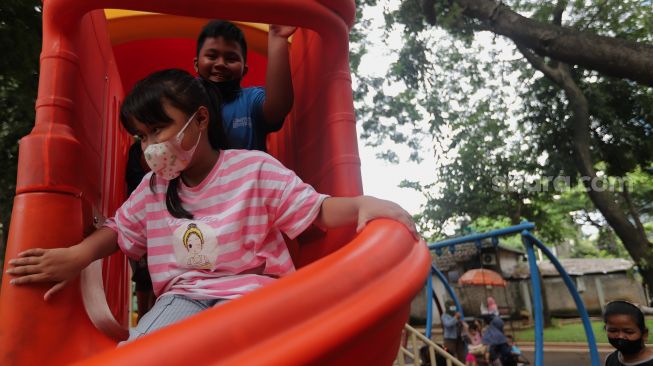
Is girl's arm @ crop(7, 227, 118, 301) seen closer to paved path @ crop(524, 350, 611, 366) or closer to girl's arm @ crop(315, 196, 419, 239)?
girl's arm @ crop(315, 196, 419, 239)

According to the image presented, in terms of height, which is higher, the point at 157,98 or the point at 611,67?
the point at 611,67

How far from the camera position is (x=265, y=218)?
4.08ft

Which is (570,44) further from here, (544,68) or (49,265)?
(49,265)

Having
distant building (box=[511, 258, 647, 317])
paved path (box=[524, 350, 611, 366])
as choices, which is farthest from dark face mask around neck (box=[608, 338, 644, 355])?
distant building (box=[511, 258, 647, 317])

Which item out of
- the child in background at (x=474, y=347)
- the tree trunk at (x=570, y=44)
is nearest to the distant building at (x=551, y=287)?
the child in background at (x=474, y=347)

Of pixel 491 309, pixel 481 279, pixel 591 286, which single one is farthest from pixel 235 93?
pixel 591 286

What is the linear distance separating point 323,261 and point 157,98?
572mm

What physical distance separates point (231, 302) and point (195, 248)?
403 mm

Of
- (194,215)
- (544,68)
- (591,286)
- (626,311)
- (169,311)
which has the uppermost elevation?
(544,68)

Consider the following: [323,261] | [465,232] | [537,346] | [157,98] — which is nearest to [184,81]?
[157,98]

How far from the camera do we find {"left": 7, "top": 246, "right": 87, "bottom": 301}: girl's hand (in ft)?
3.77

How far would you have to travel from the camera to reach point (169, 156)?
3.91 ft

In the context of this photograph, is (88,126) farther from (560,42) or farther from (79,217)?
(560,42)

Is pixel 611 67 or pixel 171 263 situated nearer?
pixel 171 263
